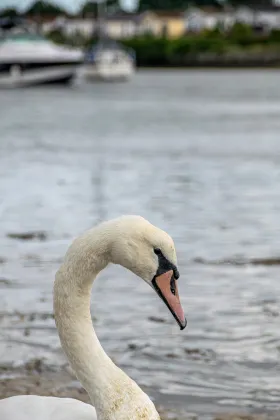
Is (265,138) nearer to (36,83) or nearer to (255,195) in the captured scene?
(255,195)

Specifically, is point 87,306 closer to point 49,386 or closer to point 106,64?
point 49,386

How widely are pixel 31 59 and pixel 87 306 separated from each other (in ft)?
198

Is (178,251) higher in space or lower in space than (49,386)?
lower

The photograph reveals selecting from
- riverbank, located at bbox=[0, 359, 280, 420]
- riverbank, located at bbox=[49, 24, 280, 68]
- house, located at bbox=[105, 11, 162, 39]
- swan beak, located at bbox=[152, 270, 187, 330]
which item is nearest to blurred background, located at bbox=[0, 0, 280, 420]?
riverbank, located at bbox=[0, 359, 280, 420]

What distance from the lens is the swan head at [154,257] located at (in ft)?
14.7

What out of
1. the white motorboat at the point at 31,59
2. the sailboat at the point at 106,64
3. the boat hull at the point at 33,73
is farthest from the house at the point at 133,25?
the white motorboat at the point at 31,59

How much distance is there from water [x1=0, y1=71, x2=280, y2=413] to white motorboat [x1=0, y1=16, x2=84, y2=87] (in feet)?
112

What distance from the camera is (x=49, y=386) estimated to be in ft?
22.0

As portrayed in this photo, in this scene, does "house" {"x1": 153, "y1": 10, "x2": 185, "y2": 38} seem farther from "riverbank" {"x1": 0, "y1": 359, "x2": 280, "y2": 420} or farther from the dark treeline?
"riverbank" {"x1": 0, "y1": 359, "x2": 280, "y2": 420}

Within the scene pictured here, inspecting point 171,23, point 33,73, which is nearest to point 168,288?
point 33,73

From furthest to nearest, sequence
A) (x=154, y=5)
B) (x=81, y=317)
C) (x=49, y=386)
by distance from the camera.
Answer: (x=154, y=5), (x=49, y=386), (x=81, y=317)

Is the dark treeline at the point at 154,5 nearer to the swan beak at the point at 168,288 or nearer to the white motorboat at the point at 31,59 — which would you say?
the white motorboat at the point at 31,59

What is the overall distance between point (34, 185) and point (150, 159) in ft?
19.1

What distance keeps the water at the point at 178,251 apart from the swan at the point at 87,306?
6.17ft
